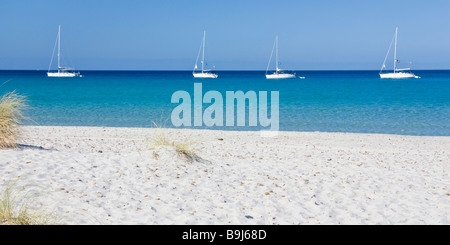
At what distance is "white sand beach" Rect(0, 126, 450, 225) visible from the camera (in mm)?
5648

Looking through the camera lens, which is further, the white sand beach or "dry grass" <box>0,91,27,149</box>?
"dry grass" <box>0,91,27,149</box>

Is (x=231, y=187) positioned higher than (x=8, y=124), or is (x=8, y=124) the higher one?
(x=8, y=124)

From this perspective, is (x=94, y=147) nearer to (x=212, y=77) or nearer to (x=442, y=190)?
(x=442, y=190)

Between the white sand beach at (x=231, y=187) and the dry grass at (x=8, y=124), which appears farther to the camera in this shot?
the dry grass at (x=8, y=124)

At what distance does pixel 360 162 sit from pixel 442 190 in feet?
8.64

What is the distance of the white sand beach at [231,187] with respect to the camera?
18.5 ft

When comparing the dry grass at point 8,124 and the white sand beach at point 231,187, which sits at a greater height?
the dry grass at point 8,124

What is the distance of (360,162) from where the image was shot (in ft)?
33.1

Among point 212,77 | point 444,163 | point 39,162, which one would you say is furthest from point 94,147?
point 212,77

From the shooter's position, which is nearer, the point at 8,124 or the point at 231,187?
the point at 231,187

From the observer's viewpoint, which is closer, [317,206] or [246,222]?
[246,222]

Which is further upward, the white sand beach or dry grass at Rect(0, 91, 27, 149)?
dry grass at Rect(0, 91, 27, 149)

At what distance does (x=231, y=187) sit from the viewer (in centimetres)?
713

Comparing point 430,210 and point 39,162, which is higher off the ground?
point 39,162
